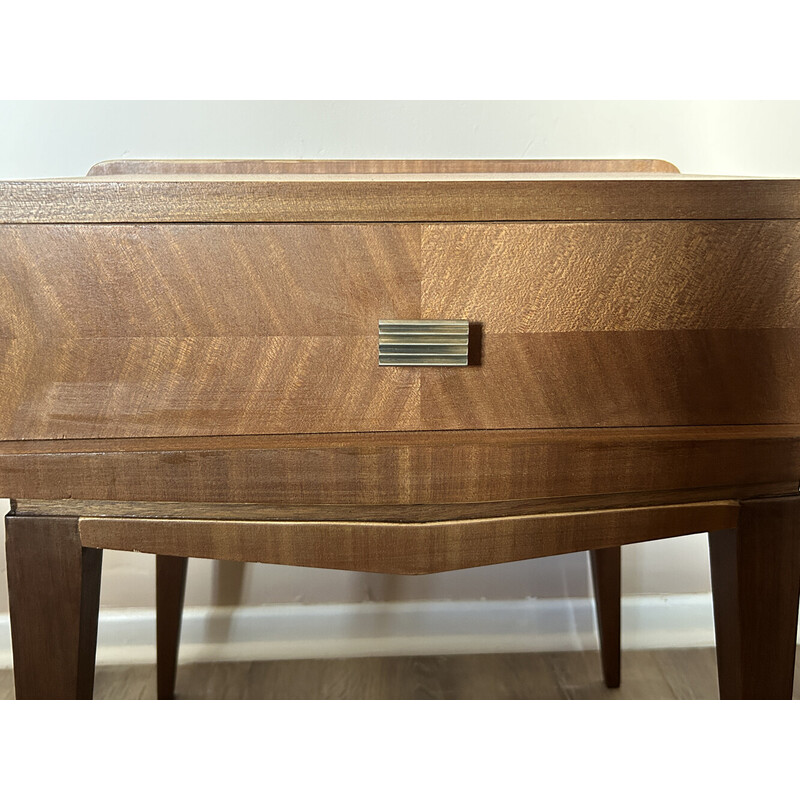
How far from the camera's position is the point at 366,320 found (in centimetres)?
58

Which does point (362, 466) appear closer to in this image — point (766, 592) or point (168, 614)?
point (766, 592)

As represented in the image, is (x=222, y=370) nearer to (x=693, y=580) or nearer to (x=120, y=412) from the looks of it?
(x=120, y=412)

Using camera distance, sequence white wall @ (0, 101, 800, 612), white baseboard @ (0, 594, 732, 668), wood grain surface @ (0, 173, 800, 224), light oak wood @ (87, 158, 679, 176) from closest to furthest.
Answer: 1. wood grain surface @ (0, 173, 800, 224)
2. light oak wood @ (87, 158, 679, 176)
3. white wall @ (0, 101, 800, 612)
4. white baseboard @ (0, 594, 732, 668)

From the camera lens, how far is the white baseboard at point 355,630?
1.27 meters

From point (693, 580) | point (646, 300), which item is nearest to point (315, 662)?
point (693, 580)

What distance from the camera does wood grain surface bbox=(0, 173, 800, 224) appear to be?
0.56 metres

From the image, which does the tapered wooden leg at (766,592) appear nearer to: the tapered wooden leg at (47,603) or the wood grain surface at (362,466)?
the wood grain surface at (362,466)

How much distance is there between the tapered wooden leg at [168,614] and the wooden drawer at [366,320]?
58 centimetres

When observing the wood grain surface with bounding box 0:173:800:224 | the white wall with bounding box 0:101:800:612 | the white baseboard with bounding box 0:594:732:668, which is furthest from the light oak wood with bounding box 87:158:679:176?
the white baseboard with bounding box 0:594:732:668

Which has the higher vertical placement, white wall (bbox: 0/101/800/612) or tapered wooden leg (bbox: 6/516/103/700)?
white wall (bbox: 0/101/800/612)

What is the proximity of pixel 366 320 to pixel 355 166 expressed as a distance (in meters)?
0.49

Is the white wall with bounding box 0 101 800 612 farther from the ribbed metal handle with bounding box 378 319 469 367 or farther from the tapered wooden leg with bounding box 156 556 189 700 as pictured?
the ribbed metal handle with bounding box 378 319 469 367

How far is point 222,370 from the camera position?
58cm
